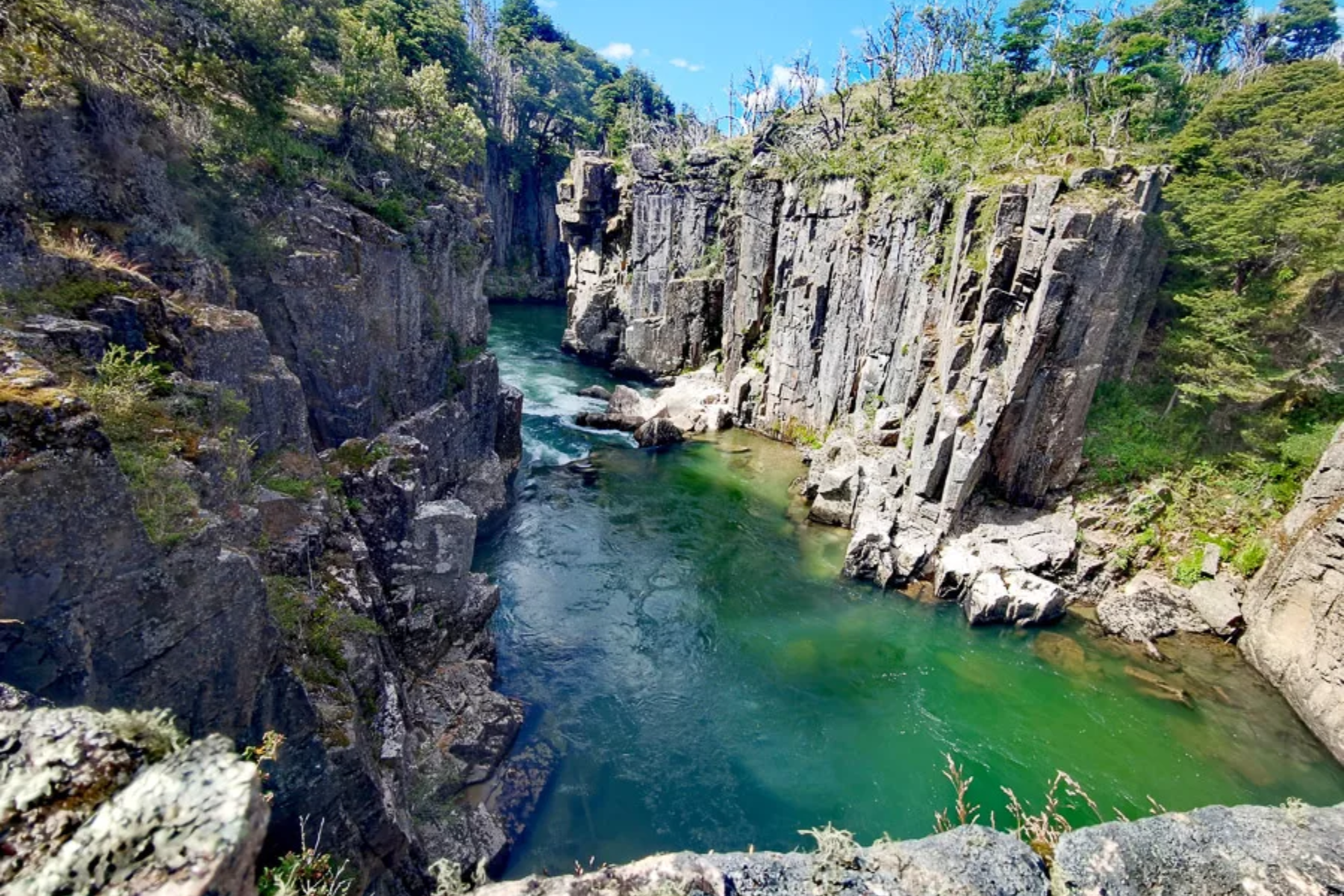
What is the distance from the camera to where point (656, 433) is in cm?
3412

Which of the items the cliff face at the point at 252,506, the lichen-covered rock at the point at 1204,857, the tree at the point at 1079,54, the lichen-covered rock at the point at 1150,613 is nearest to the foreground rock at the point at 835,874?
the lichen-covered rock at the point at 1204,857

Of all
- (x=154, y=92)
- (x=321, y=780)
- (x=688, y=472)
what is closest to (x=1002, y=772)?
(x=321, y=780)

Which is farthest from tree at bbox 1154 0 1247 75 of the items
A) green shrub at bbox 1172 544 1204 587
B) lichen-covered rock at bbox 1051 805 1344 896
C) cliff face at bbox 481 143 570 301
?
lichen-covered rock at bbox 1051 805 1344 896

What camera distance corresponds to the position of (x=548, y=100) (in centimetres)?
6612

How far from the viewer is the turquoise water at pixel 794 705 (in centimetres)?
1485

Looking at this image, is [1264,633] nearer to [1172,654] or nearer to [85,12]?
[1172,654]

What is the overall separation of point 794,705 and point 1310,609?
14589mm

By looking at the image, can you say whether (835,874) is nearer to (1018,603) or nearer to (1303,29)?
(1018,603)

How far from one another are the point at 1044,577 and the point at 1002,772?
8557 millimetres

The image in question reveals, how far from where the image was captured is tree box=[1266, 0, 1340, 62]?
43.8m

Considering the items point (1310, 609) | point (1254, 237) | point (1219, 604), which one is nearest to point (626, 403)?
point (1219, 604)

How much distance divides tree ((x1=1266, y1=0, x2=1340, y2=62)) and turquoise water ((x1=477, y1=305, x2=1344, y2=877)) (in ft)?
163

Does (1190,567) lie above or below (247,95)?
below

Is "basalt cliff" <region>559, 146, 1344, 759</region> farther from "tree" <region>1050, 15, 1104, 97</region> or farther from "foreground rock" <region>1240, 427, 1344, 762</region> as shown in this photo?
"tree" <region>1050, 15, 1104, 97</region>
